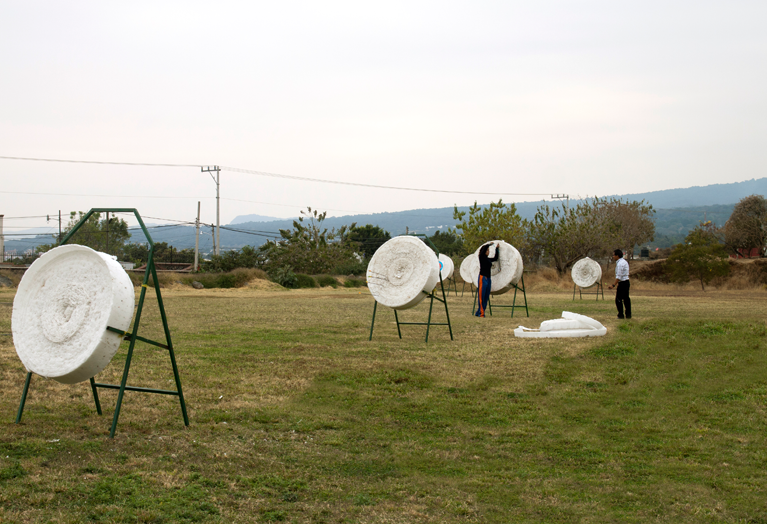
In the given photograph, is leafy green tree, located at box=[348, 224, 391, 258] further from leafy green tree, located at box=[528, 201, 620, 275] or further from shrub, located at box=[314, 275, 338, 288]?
shrub, located at box=[314, 275, 338, 288]

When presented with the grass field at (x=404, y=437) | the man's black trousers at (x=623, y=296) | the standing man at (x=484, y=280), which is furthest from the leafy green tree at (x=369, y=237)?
the grass field at (x=404, y=437)

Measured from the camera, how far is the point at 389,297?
39.5ft

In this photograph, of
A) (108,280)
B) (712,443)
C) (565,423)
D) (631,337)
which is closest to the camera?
(108,280)

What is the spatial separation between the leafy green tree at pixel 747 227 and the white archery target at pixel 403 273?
48.4 meters

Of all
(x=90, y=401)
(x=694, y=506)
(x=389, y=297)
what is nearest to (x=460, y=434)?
(x=694, y=506)

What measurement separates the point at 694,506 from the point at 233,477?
343 centimetres

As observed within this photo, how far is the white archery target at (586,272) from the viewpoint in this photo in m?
28.0

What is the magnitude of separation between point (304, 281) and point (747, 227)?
39358 millimetres

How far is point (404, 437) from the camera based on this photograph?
6.03 m

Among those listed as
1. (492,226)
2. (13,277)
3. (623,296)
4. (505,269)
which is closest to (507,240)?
(492,226)

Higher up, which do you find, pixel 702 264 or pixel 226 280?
pixel 702 264

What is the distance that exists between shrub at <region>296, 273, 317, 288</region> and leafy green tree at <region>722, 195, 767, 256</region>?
37.8 m

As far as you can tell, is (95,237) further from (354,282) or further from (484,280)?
(484,280)

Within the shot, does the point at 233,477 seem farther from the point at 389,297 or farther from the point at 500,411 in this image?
the point at 389,297
